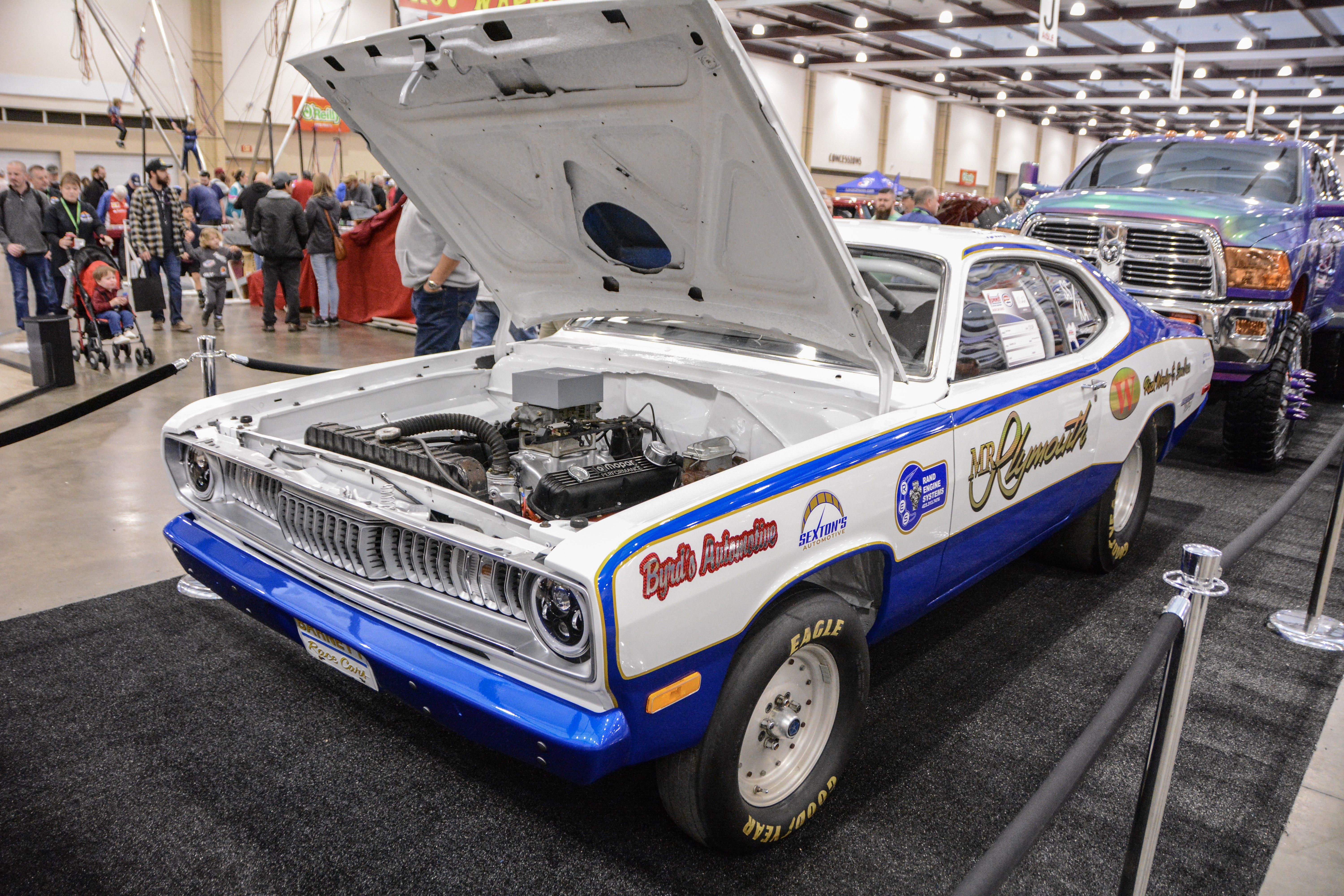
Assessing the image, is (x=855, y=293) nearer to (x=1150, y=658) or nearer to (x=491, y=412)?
(x=1150, y=658)

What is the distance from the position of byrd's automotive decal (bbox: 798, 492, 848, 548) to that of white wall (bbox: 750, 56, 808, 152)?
77.1ft

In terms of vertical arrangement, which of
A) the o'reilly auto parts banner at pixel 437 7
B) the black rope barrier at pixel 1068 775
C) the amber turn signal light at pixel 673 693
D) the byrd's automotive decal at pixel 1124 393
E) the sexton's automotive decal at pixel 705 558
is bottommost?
the amber turn signal light at pixel 673 693

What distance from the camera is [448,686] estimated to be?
196 cm

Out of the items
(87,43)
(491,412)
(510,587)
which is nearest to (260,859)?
(510,587)

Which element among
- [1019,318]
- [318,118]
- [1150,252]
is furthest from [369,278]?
[318,118]

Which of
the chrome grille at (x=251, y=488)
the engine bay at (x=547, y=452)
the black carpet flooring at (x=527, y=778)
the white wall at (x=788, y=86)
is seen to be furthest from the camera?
the white wall at (x=788, y=86)

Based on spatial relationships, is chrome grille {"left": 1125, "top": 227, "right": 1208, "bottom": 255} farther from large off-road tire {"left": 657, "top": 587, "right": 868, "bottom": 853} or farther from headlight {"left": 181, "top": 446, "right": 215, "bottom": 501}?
headlight {"left": 181, "top": 446, "right": 215, "bottom": 501}

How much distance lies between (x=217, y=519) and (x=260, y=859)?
39.8 inches

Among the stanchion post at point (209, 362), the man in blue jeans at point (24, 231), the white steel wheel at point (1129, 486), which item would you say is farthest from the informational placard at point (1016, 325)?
the man in blue jeans at point (24, 231)

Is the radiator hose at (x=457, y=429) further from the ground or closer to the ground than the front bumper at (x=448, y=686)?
further from the ground

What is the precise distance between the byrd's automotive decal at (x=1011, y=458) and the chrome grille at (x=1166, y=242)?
315cm

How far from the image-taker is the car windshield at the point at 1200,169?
20.6 ft

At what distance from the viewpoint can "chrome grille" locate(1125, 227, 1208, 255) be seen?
18.4 ft

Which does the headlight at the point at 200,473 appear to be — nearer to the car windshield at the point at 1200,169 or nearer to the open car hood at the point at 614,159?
the open car hood at the point at 614,159
